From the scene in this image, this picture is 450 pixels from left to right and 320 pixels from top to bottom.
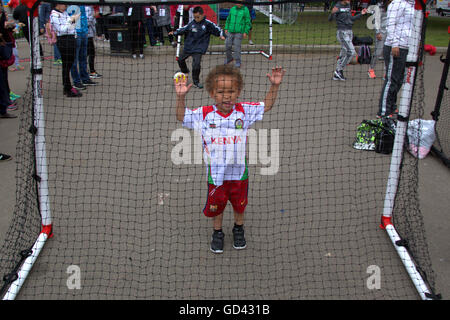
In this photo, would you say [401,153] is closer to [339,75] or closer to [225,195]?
[225,195]

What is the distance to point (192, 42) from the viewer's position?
740cm

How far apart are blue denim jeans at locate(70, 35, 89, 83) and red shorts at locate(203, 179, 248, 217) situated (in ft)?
17.6

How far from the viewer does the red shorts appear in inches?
122

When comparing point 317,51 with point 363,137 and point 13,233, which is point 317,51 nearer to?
point 363,137

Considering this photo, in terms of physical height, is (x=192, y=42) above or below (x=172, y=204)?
above

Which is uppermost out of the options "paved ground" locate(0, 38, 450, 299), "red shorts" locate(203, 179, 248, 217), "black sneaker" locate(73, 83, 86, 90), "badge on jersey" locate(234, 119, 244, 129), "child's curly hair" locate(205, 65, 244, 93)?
"child's curly hair" locate(205, 65, 244, 93)

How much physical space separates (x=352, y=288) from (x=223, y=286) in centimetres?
94

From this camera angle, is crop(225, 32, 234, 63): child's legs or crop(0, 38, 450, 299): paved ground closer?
crop(0, 38, 450, 299): paved ground

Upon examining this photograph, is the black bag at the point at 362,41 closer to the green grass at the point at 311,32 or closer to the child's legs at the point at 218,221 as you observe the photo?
the green grass at the point at 311,32

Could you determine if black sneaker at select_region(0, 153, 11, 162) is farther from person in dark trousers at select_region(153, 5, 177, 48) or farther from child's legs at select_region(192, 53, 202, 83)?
person in dark trousers at select_region(153, 5, 177, 48)

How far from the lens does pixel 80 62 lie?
774 centimetres

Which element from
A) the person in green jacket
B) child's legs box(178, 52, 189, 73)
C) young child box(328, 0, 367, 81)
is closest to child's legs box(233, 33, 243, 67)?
the person in green jacket

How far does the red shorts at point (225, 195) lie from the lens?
122 inches
